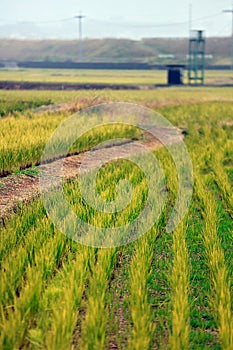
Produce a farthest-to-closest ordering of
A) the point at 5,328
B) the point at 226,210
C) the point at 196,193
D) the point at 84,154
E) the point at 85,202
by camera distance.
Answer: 1. the point at 84,154
2. the point at 196,193
3. the point at 226,210
4. the point at 85,202
5. the point at 5,328

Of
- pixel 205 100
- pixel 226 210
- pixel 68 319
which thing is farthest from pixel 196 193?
pixel 205 100

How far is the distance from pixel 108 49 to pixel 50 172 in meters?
92.7

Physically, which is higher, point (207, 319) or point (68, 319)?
point (68, 319)

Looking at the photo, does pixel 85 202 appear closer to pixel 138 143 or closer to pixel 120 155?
pixel 120 155

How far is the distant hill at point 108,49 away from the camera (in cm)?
9175

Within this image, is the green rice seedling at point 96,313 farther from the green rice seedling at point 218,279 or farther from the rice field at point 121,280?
the green rice seedling at point 218,279

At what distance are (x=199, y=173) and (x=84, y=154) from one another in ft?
6.88

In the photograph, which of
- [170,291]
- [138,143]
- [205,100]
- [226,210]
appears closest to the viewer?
[170,291]

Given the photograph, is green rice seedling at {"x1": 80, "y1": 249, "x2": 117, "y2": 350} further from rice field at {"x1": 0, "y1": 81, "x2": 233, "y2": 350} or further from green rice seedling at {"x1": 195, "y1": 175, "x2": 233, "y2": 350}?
green rice seedling at {"x1": 195, "y1": 175, "x2": 233, "y2": 350}

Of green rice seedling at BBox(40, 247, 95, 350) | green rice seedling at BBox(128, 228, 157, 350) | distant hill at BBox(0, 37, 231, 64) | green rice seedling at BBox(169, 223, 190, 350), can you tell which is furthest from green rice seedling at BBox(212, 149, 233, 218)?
distant hill at BBox(0, 37, 231, 64)

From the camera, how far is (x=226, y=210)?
22.8 feet

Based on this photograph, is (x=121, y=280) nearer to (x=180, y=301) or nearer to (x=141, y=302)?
(x=141, y=302)

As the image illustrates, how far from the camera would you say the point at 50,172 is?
27.3 feet

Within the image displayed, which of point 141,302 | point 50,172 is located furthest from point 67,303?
point 50,172
